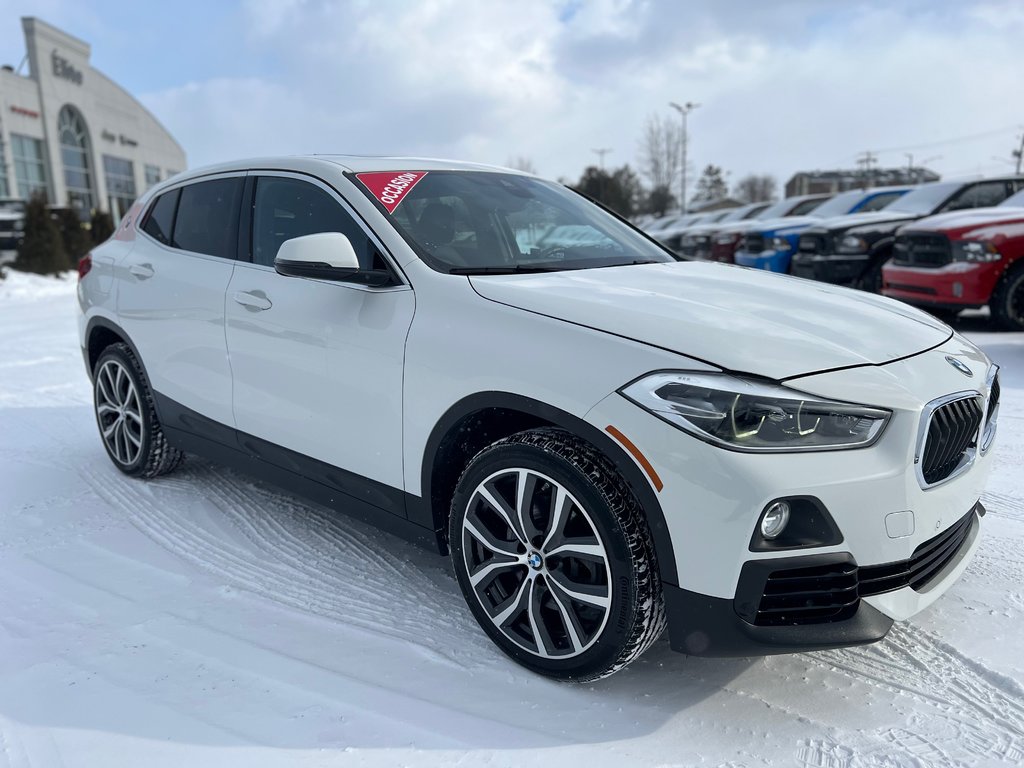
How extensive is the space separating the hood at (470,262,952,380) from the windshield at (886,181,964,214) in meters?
8.16

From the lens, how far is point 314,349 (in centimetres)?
315

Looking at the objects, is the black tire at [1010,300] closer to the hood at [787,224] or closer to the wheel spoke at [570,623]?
the hood at [787,224]

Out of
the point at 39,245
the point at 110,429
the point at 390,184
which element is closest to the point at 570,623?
the point at 390,184

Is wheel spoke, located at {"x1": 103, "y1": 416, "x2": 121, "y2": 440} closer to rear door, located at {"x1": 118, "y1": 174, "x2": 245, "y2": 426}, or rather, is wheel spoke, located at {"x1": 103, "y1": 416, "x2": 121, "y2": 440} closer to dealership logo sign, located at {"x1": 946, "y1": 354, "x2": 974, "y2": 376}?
rear door, located at {"x1": 118, "y1": 174, "x2": 245, "y2": 426}

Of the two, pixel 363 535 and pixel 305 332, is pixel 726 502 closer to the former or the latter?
pixel 305 332

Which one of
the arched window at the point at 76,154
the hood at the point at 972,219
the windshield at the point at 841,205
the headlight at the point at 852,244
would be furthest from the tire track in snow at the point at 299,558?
the arched window at the point at 76,154

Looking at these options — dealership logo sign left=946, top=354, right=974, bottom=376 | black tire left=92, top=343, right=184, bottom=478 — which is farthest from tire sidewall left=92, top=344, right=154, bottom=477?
dealership logo sign left=946, top=354, right=974, bottom=376

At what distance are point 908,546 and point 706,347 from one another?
0.78 m

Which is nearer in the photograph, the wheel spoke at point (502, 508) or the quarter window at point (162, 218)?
the wheel spoke at point (502, 508)

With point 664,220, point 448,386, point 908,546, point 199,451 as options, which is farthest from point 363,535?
point 664,220

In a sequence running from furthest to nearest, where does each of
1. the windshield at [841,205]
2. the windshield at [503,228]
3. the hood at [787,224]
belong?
the windshield at [841,205] < the hood at [787,224] < the windshield at [503,228]

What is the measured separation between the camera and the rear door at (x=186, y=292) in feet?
12.4

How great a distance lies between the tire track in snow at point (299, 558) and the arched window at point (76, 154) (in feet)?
138

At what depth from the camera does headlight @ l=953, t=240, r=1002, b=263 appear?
7.22m
